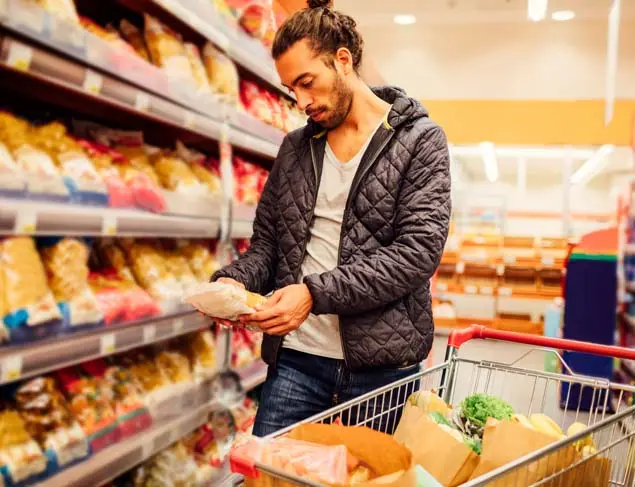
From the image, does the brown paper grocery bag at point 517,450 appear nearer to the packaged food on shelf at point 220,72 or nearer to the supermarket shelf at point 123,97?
the supermarket shelf at point 123,97

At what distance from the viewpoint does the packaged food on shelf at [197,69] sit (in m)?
2.62

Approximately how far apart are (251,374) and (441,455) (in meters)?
2.05

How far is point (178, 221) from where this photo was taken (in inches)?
93.6

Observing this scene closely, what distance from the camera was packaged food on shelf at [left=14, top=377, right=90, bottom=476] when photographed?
71.6 inches

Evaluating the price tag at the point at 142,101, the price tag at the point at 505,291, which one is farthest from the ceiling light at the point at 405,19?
the price tag at the point at 142,101

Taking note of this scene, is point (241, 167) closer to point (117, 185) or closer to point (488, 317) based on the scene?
point (117, 185)

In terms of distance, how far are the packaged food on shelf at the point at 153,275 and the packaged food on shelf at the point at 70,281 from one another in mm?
376

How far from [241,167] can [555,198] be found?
18736mm

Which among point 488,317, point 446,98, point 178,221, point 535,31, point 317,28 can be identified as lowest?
point 488,317

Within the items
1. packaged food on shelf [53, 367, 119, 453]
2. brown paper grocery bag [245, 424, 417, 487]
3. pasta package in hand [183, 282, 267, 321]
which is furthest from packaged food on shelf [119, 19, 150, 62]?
brown paper grocery bag [245, 424, 417, 487]

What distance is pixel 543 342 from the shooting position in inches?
62.3

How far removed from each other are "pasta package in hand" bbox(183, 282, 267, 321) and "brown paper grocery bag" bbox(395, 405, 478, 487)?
46 centimetres

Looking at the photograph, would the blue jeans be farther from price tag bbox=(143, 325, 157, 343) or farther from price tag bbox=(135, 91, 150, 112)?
price tag bbox=(135, 91, 150, 112)

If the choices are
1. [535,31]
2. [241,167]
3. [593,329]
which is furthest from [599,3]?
[241,167]
